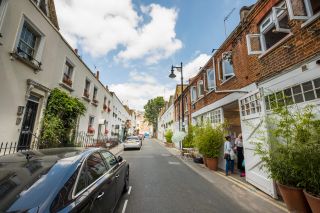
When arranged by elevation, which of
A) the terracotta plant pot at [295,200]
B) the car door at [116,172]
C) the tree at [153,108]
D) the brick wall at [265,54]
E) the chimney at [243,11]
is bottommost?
the terracotta plant pot at [295,200]

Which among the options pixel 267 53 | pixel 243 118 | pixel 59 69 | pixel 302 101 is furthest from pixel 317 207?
pixel 59 69

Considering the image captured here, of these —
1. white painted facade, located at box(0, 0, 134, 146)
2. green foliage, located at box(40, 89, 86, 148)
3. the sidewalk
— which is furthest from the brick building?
white painted facade, located at box(0, 0, 134, 146)

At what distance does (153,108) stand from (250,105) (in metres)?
49.0

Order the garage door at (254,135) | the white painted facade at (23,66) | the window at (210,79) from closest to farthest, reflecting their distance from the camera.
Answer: the garage door at (254,135) → the white painted facade at (23,66) → the window at (210,79)

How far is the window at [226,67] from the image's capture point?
8047 mm

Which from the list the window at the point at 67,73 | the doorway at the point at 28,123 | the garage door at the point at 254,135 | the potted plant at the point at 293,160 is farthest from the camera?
the window at the point at 67,73

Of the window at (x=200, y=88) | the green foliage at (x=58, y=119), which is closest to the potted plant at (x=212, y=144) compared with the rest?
the window at (x=200, y=88)

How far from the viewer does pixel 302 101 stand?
13.9 ft

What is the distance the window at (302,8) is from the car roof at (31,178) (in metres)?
5.80

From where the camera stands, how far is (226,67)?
8.66 m

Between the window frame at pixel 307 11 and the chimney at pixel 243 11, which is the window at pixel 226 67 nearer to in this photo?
the chimney at pixel 243 11

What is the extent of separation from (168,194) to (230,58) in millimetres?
6745

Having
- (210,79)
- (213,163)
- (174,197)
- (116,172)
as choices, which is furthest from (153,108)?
(116,172)

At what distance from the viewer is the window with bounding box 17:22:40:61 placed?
20.3ft
